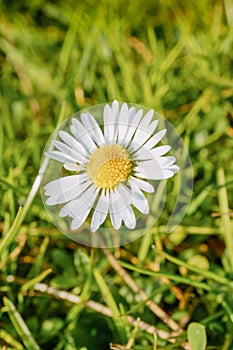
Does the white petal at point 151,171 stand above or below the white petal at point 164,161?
below

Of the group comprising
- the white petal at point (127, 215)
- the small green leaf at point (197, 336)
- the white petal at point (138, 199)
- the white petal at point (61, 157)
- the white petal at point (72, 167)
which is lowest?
the small green leaf at point (197, 336)

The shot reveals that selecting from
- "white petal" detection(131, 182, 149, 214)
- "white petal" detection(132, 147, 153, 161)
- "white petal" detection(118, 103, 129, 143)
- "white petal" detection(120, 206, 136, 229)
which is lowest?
"white petal" detection(120, 206, 136, 229)

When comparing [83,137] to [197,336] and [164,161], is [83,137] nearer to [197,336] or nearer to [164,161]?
[164,161]

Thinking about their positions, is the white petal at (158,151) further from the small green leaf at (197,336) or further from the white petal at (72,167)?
the small green leaf at (197,336)

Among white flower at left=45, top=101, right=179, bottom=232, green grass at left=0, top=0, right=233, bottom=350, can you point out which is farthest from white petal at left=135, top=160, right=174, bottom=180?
green grass at left=0, top=0, right=233, bottom=350

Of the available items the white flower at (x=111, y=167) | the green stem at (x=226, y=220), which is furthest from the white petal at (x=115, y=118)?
the green stem at (x=226, y=220)

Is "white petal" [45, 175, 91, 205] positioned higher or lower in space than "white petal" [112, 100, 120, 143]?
lower

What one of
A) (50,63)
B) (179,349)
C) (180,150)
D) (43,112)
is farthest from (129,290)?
(50,63)

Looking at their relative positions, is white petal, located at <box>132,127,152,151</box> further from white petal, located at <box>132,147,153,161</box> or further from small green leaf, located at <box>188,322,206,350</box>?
small green leaf, located at <box>188,322,206,350</box>
